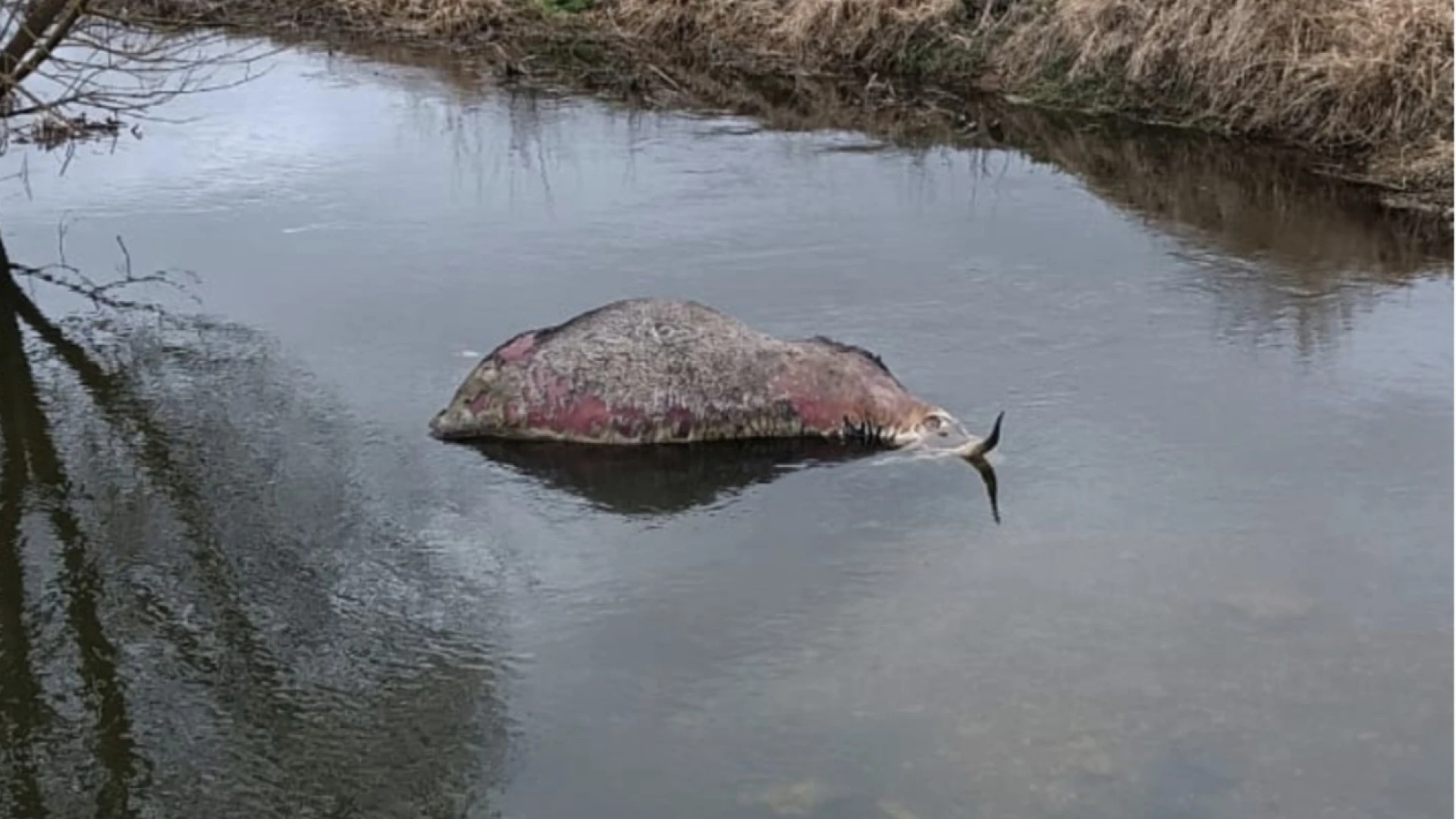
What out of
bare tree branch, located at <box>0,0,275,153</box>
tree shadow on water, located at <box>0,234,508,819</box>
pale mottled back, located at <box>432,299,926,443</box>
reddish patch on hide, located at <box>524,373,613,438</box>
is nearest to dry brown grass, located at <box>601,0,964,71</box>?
bare tree branch, located at <box>0,0,275,153</box>

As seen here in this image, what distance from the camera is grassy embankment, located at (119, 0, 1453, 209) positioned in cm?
1041

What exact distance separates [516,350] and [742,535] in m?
1.44

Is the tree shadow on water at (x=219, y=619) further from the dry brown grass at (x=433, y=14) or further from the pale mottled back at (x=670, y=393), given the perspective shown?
the dry brown grass at (x=433, y=14)

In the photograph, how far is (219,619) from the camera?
5.12 m

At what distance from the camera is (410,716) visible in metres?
4.61

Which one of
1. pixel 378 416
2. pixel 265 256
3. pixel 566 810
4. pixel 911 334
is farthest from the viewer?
pixel 265 256

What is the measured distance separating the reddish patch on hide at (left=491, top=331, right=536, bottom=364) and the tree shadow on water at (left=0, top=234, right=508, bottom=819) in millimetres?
653

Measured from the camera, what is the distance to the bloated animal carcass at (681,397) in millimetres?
6363

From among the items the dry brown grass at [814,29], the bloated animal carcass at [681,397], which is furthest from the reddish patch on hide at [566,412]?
the dry brown grass at [814,29]

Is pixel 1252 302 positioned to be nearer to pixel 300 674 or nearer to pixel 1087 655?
pixel 1087 655

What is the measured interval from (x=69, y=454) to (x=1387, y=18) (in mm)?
8280

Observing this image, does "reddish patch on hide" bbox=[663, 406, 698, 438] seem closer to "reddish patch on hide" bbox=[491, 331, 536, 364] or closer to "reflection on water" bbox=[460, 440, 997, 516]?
"reflection on water" bbox=[460, 440, 997, 516]

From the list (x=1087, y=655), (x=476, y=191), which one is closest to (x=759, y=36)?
(x=476, y=191)

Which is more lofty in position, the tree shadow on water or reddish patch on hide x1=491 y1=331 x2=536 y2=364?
reddish patch on hide x1=491 y1=331 x2=536 y2=364
